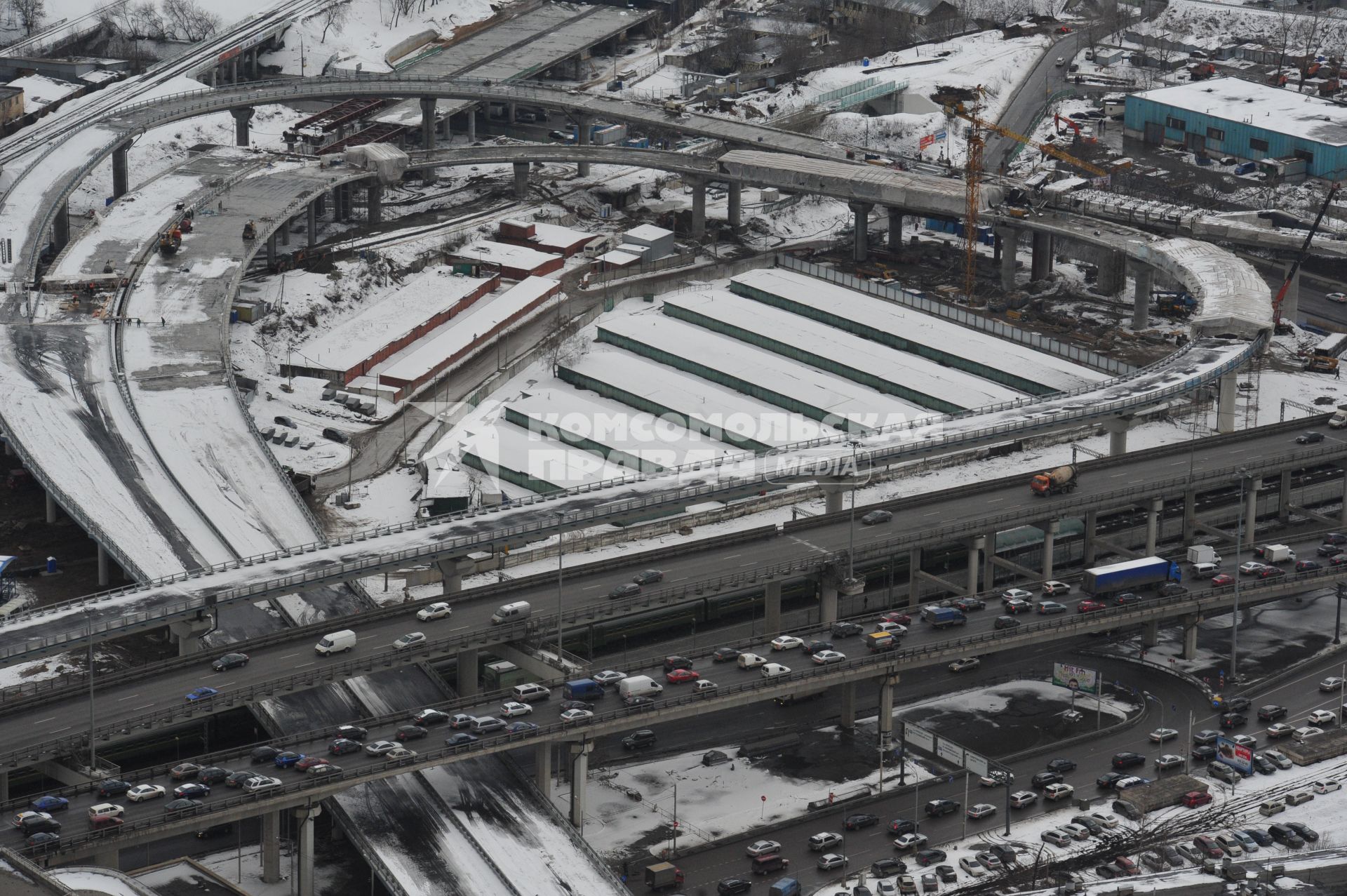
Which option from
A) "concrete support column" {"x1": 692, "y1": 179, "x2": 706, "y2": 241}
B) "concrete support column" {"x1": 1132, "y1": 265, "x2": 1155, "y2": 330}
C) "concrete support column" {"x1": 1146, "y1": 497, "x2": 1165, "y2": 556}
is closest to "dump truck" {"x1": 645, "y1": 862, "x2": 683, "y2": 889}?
"concrete support column" {"x1": 1146, "y1": 497, "x2": 1165, "y2": 556}

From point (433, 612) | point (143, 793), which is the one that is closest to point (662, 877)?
point (433, 612)

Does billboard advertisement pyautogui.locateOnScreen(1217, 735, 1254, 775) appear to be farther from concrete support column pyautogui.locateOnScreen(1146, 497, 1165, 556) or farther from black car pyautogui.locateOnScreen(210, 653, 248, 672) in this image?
black car pyautogui.locateOnScreen(210, 653, 248, 672)

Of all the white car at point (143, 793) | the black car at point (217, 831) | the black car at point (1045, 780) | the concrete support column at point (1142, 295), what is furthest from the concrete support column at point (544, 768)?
the concrete support column at point (1142, 295)

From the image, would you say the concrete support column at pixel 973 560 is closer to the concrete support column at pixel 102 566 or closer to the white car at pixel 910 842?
the white car at pixel 910 842

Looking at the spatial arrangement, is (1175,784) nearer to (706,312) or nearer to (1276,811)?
(1276,811)

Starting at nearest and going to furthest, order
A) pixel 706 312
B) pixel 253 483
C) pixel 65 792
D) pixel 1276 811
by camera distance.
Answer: pixel 65 792, pixel 1276 811, pixel 253 483, pixel 706 312

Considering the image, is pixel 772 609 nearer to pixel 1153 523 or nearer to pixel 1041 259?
pixel 1153 523

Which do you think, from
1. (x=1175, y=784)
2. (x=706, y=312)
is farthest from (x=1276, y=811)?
(x=706, y=312)

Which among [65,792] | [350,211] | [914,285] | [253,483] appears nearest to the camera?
[65,792]
